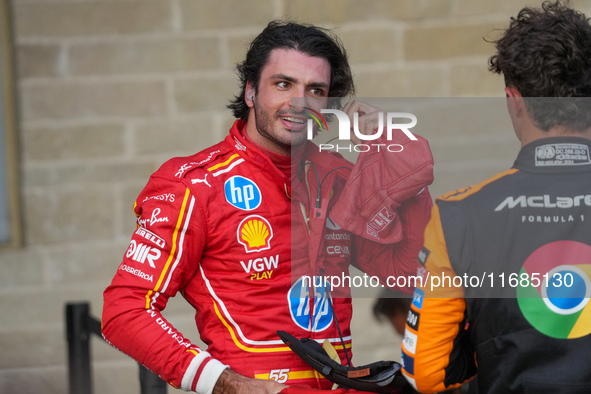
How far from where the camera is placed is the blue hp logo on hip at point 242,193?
1824 mm

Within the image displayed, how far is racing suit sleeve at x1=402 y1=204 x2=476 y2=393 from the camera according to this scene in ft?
4.54

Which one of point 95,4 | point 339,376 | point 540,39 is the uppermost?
point 95,4

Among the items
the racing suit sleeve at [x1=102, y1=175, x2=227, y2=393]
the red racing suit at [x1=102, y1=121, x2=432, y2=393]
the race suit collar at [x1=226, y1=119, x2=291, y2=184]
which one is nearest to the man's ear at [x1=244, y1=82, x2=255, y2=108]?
the race suit collar at [x1=226, y1=119, x2=291, y2=184]

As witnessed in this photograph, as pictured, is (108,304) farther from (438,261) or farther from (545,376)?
(545,376)

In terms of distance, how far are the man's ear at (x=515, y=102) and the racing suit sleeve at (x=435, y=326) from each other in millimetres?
249

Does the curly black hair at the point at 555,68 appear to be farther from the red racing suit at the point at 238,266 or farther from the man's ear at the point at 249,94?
the man's ear at the point at 249,94

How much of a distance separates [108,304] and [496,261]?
0.91m

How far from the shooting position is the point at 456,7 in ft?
10.9

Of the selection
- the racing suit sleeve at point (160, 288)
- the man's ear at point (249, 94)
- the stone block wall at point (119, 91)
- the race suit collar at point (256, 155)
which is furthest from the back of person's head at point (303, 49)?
the stone block wall at point (119, 91)

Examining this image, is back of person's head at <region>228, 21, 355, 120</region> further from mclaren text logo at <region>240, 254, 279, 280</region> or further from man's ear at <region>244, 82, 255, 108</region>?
mclaren text logo at <region>240, 254, 279, 280</region>

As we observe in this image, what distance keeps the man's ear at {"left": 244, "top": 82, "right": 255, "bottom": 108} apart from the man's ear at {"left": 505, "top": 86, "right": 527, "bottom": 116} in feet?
2.62

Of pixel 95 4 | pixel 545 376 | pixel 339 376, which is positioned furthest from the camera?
pixel 95 4

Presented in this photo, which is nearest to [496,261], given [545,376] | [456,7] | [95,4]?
[545,376]

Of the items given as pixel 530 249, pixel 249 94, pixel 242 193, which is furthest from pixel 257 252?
pixel 530 249
